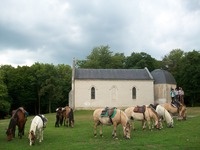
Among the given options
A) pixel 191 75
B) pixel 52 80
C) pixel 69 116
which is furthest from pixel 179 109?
pixel 52 80

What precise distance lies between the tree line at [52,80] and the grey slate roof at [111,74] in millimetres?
12376

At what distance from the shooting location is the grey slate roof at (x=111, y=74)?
4797cm

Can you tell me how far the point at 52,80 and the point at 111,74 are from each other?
17.9 metres

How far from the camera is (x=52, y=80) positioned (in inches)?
2414

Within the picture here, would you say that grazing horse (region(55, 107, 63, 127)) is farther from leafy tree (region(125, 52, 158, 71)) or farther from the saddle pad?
leafy tree (region(125, 52, 158, 71))

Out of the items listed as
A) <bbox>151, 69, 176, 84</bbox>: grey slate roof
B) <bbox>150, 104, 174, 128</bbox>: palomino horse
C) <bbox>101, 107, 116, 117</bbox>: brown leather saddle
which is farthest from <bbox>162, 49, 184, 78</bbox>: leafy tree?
<bbox>101, 107, 116, 117</bbox>: brown leather saddle

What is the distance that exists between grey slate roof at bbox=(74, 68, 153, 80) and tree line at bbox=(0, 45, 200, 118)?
12.4 metres

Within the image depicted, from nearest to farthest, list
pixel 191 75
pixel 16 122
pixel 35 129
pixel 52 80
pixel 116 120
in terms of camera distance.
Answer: pixel 35 129
pixel 116 120
pixel 16 122
pixel 191 75
pixel 52 80

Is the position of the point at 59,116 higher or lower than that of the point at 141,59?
lower

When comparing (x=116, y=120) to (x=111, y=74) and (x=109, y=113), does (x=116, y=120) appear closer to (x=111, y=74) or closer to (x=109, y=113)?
(x=109, y=113)

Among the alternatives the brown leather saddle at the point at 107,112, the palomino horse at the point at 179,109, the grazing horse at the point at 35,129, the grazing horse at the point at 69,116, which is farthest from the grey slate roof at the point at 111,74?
the grazing horse at the point at 35,129

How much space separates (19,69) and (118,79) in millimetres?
27981

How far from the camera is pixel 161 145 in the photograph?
12.6m

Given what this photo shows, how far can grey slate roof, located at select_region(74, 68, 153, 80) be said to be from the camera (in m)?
48.0
